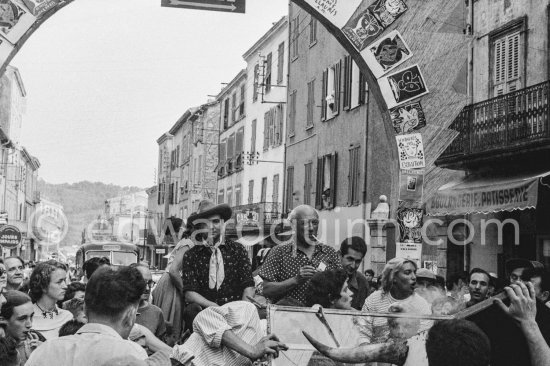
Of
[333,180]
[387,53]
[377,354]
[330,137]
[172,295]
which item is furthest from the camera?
[330,137]

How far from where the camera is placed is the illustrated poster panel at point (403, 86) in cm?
1214

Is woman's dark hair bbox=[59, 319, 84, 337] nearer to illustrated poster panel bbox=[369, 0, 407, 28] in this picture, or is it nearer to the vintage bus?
illustrated poster panel bbox=[369, 0, 407, 28]

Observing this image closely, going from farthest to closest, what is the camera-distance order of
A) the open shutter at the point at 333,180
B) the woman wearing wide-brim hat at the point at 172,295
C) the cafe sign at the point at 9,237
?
the cafe sign at the point at 9,237
the open shutter at the point at 333,180
the woman wearing wide-brim hat at the point at 172,295

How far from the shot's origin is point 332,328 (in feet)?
17.5

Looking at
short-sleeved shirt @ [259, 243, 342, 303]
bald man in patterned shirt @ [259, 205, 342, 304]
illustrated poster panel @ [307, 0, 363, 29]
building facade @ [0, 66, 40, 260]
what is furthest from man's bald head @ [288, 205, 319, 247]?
building facade @ [0, 66, 40, 260]

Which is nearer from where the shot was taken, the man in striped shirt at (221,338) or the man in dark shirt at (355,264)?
the man in striped shirt at (221,338)

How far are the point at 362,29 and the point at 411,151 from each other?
1.81 meters

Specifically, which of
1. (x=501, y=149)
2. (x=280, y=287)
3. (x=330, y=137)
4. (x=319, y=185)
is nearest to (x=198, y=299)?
(x=280, y=287)

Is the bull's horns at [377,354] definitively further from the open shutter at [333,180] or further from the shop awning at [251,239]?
the shop awning at [251,239]

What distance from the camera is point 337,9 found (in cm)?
1256

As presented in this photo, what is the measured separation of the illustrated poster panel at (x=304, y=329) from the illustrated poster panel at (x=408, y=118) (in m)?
6.96

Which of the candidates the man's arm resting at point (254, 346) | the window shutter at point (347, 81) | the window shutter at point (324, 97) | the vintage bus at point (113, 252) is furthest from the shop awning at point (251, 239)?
the man's arm resting at point (254, 346)

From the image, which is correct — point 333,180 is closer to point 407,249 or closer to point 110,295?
point 407,249

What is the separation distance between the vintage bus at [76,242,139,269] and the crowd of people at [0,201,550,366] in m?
25.8
